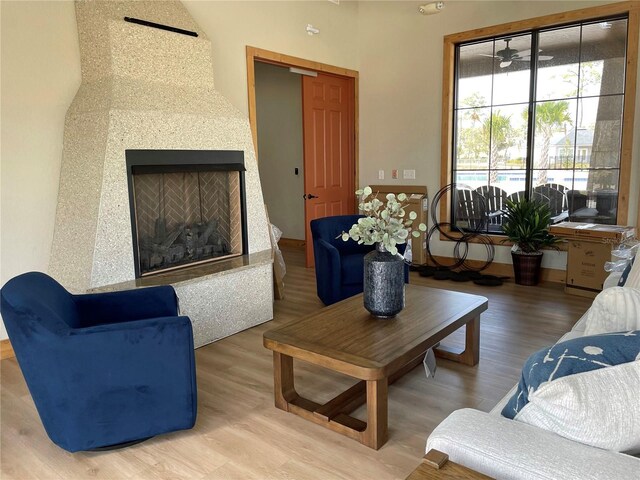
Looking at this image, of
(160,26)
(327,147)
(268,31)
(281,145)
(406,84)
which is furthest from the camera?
(281,145)

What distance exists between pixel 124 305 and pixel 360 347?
4.28 ft

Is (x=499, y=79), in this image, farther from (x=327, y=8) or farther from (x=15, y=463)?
(x=15, y=463)

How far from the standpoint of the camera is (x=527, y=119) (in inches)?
206

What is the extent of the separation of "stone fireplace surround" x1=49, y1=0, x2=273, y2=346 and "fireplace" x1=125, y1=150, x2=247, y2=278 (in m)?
0.08

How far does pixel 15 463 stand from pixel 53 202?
6.15 ft

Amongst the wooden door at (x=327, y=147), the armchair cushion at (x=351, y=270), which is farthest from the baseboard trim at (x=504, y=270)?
the armchair cushion at (x=351, y=270)

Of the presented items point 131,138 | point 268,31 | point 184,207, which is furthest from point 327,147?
point 131,138

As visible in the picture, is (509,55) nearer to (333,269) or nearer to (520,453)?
(333,269)

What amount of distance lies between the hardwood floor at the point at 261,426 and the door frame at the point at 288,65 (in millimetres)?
2295

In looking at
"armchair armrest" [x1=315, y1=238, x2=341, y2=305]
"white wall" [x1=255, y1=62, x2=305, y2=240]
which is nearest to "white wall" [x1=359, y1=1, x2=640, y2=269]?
"white wall" [x1=255, y1=62, x2=305, y2=240]

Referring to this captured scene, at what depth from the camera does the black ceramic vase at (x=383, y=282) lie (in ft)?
8.41

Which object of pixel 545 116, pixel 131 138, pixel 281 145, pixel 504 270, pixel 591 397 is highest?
pixel 545 116

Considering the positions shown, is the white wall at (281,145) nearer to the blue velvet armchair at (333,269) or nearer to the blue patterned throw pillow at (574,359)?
the blue velvet armchair at (333,269)

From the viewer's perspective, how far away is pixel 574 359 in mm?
1151
